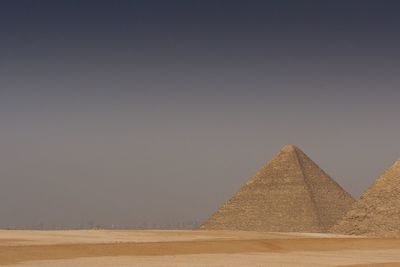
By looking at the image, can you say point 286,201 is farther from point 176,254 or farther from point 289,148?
point 176,254

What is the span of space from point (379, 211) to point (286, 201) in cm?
1243

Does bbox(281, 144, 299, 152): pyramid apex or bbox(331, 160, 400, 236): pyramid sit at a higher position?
bbox(281, 144, 299, 152): pyramid apex

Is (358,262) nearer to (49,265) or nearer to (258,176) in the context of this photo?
(49,265)

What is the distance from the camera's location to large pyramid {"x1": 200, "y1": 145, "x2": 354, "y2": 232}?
7669 cm

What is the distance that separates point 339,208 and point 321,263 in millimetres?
45063

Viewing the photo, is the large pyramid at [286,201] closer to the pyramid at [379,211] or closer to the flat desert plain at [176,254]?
the pyramid at [379,211]

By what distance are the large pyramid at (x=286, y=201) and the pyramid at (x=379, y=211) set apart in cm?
605

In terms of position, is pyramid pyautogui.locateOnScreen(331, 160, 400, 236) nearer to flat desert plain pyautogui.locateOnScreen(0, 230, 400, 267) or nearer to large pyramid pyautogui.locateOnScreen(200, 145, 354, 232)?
large pyramid pyautogui.locateOnScreen(200, 145, 354, 232)

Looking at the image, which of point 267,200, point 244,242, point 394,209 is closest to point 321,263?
A: point 244,242

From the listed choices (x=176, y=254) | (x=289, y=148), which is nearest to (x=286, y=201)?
(x=289, y=148)

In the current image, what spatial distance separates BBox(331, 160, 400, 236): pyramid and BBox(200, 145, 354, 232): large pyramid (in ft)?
19.8

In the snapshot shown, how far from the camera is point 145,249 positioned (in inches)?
1644

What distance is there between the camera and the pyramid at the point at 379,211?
66.9 meters

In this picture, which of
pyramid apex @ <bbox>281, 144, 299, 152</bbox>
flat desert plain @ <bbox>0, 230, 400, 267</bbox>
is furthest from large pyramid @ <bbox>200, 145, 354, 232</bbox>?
flat desert plain @ <bbox>0, 230, 400, 267</bbox>
